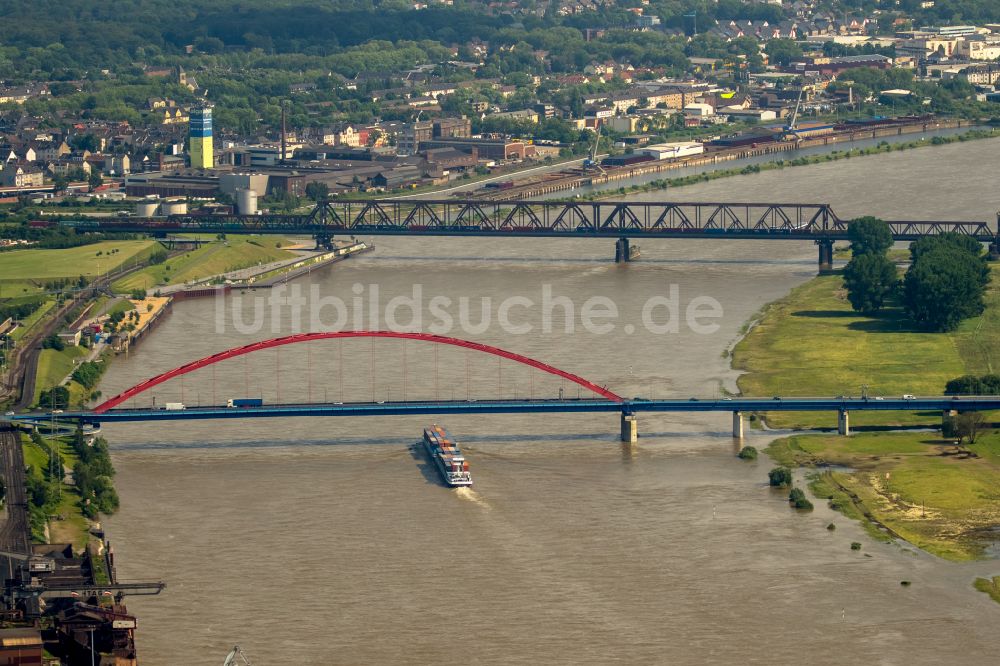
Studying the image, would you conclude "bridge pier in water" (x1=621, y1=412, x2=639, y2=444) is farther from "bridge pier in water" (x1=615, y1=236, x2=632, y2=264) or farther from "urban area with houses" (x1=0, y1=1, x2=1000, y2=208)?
"urban area with houses" (x1=0, y1=1, x2=1000, y2=208)

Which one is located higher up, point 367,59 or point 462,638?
point 367,59

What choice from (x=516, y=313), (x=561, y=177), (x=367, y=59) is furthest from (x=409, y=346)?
(x=367, y=59)

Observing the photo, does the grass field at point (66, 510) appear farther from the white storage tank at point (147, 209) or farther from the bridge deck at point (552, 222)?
the white storage tank at point (147, 209)

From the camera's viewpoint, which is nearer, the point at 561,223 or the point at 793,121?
the point at 561,223

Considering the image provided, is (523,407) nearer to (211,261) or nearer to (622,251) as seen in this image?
(622,251)

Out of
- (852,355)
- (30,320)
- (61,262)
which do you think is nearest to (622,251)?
(61,262)

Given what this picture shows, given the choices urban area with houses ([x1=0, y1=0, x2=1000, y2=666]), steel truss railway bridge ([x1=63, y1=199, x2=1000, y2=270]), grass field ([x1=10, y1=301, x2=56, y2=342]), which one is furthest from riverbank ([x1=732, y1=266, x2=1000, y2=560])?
grass field ([x1=10, y1=301, x2=56, y2=342])

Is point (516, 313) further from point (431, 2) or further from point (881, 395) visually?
point (431, 2)
